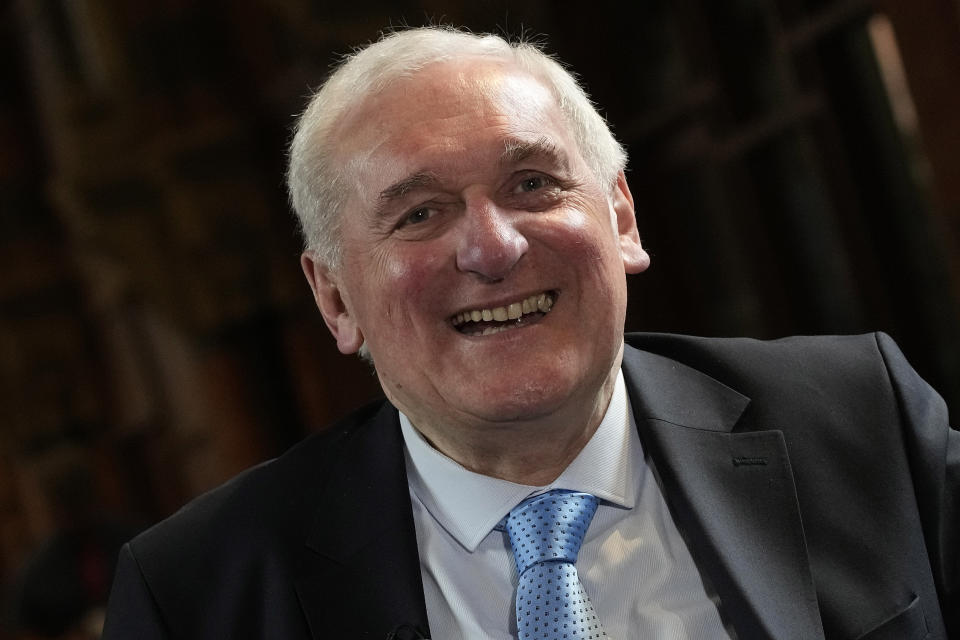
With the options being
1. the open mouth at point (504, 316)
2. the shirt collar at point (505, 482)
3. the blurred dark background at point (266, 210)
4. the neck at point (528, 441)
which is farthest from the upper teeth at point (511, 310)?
the blurred dark background at point (266, 210)

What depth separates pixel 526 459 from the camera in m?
2.24

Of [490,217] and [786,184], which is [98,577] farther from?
[490,217]

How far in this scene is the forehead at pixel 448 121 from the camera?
2145mm

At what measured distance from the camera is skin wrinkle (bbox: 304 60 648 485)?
2.09 meters

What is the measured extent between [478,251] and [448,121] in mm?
256

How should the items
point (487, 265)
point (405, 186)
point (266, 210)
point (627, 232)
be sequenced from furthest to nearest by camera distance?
point (266, 210), point (627, 232), point (405, 186), point (487, 265)

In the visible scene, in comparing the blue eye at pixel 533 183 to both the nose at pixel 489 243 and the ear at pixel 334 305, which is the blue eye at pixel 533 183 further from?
the ear at pixel 334 305

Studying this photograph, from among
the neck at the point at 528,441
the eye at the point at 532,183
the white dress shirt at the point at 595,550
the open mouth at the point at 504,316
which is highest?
the eye at the point at 532,183

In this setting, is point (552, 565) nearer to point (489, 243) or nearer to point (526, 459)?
point (526, 459)

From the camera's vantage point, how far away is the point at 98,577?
5.84 m

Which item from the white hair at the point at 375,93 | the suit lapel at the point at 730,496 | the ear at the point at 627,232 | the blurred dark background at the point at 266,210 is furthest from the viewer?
the blurred dark background at the point at 266,210

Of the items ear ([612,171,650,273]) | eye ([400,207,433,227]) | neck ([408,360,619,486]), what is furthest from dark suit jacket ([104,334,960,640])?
eye ([400,207,433,227])

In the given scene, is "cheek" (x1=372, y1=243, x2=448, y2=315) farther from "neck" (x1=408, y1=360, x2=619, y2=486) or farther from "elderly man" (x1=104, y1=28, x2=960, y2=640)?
"neck" (x1=408, y1=360, x2=619, y2=486)

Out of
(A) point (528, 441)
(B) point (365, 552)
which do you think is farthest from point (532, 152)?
(B) point (365, 552)
